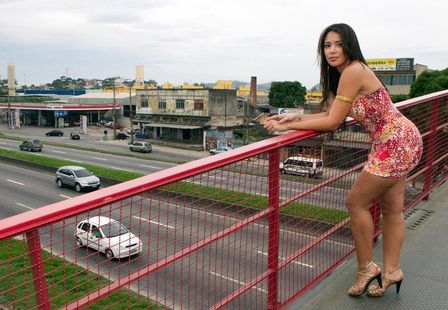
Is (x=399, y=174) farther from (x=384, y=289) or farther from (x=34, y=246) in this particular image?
(x=34, y=246)

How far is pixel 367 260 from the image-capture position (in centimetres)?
264

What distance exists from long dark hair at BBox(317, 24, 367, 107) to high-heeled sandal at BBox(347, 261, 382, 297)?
1.10 meters

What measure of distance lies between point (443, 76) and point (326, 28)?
23.4 meters

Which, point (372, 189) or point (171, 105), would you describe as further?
point (171, 105)

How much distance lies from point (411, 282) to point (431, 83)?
2310 cm

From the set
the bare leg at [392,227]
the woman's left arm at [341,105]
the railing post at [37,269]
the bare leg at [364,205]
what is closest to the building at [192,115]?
the bare leg at [392,227]

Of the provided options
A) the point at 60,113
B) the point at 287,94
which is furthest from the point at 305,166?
the point at 287,94

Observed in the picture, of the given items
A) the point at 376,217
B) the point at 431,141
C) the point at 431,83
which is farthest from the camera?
the point at 431,83

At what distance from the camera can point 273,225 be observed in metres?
2.48

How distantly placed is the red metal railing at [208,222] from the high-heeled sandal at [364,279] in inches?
11.8

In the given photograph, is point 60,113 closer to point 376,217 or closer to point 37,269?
point 376,217

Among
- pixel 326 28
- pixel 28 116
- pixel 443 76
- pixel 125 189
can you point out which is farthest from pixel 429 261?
pixel 28 116

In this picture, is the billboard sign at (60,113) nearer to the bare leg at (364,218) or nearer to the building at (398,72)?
the building at (398,72)

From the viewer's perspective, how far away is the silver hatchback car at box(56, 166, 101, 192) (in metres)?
18.7
